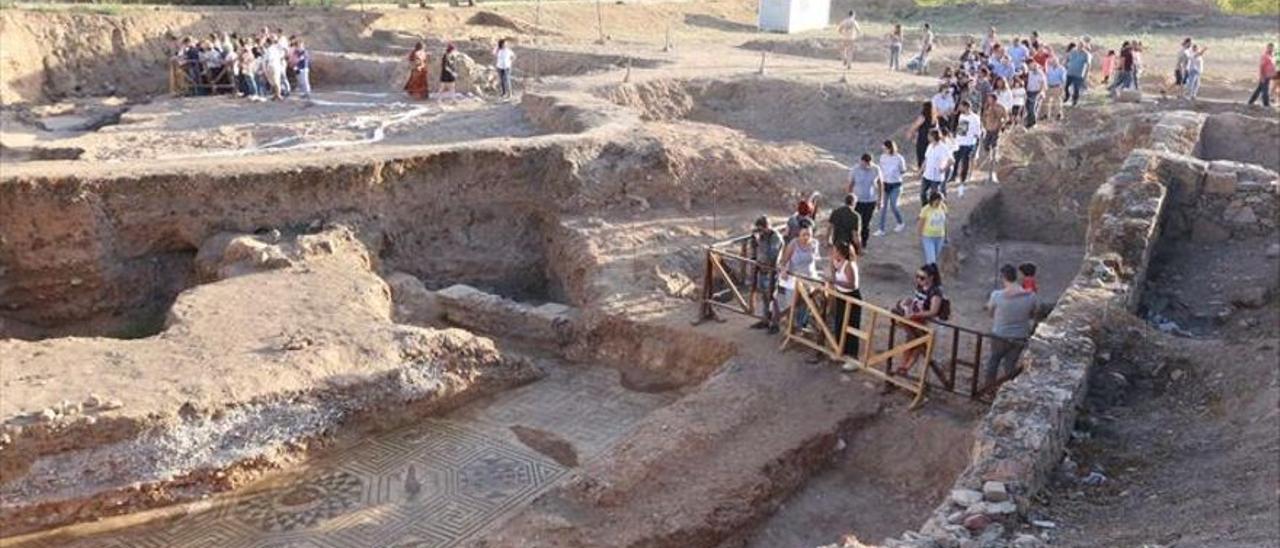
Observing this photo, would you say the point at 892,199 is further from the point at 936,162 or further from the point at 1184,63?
the point at 1184,63

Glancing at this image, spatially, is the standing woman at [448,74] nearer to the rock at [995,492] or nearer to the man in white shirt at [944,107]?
the man in white shirt at [944,107]

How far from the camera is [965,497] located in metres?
6.64

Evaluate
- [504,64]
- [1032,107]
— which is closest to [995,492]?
[1032,107]

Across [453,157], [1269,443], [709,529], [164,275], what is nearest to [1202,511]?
[1269,443]

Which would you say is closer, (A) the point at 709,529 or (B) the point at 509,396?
(A) the point at 709,529

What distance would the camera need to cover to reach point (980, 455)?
7156 mm

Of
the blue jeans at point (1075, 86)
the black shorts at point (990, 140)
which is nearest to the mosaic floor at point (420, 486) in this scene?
the black shorts at point (990, 140)

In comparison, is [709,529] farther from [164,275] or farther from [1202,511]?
[164,275]

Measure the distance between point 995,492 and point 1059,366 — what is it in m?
1.98

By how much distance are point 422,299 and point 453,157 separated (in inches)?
106

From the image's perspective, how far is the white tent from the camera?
3106 cm

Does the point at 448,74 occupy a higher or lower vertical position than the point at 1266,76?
lower

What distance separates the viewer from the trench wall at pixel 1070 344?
674 centimetres

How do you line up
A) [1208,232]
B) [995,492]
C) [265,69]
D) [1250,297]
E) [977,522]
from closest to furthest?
1. [977,522]
2. [995,492]
3. [1250,297]
4. [1208,232]
5. [265,69]
